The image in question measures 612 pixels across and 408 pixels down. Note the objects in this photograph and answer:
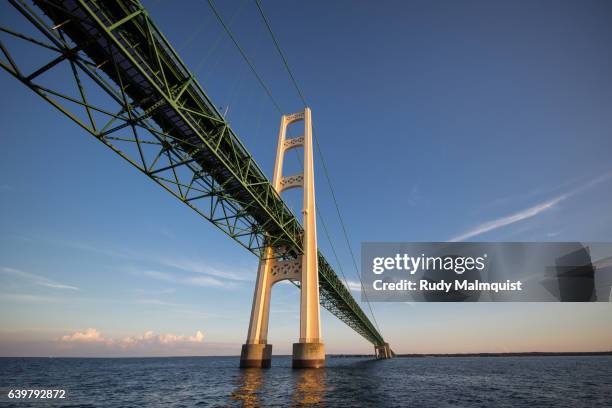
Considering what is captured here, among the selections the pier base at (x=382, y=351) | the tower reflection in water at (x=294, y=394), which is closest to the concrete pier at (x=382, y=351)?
the pier base at (x=382, y=351)

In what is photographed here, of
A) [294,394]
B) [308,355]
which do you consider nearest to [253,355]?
[308,355]

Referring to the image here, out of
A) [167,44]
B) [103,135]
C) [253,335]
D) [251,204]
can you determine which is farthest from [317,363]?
[167,44]

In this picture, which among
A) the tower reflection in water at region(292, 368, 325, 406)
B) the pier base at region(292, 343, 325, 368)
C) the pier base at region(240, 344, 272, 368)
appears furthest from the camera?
the pier base at region(240, 344, 272, 368)

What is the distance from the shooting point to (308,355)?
75.5ft

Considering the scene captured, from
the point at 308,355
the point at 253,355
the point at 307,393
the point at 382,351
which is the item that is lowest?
the point at 382,351

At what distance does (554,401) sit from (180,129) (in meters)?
20.8

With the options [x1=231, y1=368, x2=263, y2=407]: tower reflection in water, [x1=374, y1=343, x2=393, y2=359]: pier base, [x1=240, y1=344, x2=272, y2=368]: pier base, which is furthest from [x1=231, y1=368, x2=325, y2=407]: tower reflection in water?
[x1=374, y1=343, x2=393, y2=359]: pier base

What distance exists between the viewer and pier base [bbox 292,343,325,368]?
2302 cm

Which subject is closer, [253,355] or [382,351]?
[253,355]

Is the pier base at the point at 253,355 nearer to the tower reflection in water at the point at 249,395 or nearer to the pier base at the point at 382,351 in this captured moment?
the tower reflection in water at the point at 249,395

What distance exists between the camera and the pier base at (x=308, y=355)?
23.0 meters

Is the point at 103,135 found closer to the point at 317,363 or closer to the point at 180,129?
the point at 180,129

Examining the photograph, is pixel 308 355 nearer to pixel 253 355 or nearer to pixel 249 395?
pixel 253 355

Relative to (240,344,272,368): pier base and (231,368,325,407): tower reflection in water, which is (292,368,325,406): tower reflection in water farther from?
(240,344,272,368): pier base
